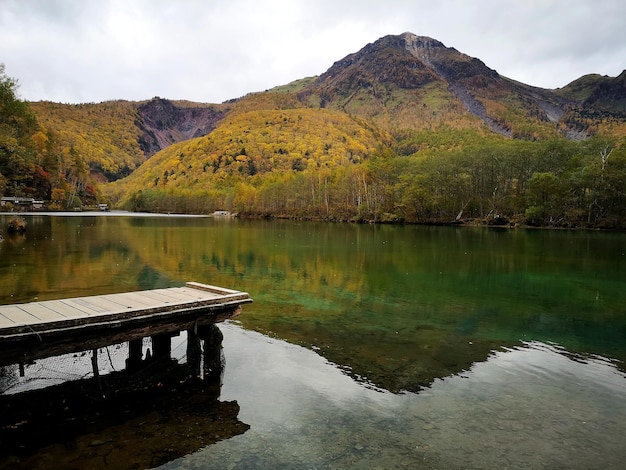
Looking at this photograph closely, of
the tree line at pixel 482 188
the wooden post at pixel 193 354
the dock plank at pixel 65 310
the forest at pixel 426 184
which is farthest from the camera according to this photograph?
the tree line at pixel 482 188

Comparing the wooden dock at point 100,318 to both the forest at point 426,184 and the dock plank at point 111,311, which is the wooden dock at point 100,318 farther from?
the forest at point 426,184

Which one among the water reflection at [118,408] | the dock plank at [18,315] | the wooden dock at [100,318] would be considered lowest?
the water reflection at [118,408]

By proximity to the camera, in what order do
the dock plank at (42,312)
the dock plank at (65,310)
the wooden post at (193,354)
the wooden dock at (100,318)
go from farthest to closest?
the wooden post at (193,354), the dock plank at (65,310), the dock plank at (42,312), the wooden dock at (100,318)

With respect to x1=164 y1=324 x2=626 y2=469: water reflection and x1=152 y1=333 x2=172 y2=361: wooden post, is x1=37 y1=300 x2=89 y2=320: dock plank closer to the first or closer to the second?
x1=152 y1=333 x2=172 y2=361: wooden post

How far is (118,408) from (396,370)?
5733 mm

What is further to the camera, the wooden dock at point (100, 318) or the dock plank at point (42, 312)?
the dock plank at point (42, 312)

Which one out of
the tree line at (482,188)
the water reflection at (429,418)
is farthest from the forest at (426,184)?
the water reflection at (429,418)

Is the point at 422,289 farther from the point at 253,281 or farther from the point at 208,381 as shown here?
the point at 208,381

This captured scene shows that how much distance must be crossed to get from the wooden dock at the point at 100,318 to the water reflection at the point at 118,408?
441 mm

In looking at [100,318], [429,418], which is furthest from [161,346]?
[429,418]

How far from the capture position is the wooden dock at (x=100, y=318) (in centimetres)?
672

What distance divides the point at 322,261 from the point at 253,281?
9.21 m

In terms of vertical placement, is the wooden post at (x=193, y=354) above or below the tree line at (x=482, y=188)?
below

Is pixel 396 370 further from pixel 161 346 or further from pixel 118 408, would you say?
pixel 118 408
